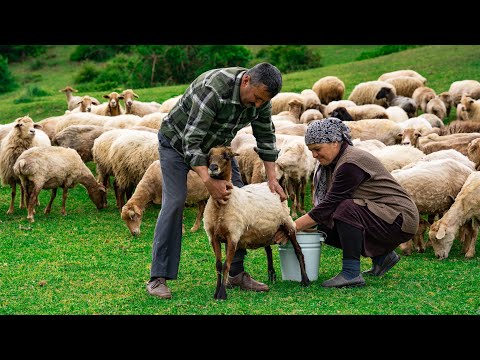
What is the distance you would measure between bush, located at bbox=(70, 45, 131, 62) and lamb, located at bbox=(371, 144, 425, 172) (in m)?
35.3

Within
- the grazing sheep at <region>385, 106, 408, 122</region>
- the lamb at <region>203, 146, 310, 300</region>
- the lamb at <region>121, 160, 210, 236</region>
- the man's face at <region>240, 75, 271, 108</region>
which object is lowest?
the grazing sheep at <region>385, 106, 408, 122</region>

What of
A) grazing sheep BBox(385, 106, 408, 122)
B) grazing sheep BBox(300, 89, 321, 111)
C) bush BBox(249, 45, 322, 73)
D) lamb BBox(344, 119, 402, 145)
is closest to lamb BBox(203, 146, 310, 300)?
lamb BBox(344, 119, 402, 145)

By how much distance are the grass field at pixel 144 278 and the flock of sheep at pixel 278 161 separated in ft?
1.31

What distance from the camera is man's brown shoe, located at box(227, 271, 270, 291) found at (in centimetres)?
721

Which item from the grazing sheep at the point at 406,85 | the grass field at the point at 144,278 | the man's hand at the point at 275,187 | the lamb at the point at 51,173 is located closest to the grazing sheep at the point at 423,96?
the grazing sheep at the point at 406,85

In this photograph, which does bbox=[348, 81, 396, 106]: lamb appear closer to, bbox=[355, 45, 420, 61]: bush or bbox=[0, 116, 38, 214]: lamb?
bbox=[0, 116, 38, 214]: lamb

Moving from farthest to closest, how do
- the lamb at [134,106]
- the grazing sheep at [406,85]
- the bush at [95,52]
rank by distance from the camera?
the bush at [95,52] < the grazing sheep at [406,85] < the lamb at [134,106]

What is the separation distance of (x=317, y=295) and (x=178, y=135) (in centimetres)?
197

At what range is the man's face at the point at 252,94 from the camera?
6348 millimetres

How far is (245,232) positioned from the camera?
23.3 feet

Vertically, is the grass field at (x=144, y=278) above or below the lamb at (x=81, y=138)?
above

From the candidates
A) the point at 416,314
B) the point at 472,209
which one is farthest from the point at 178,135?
the point at 472,209

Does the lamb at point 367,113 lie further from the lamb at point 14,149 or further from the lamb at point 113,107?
the lamb at point 14,149

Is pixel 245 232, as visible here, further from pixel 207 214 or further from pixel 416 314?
pixel 416 314
